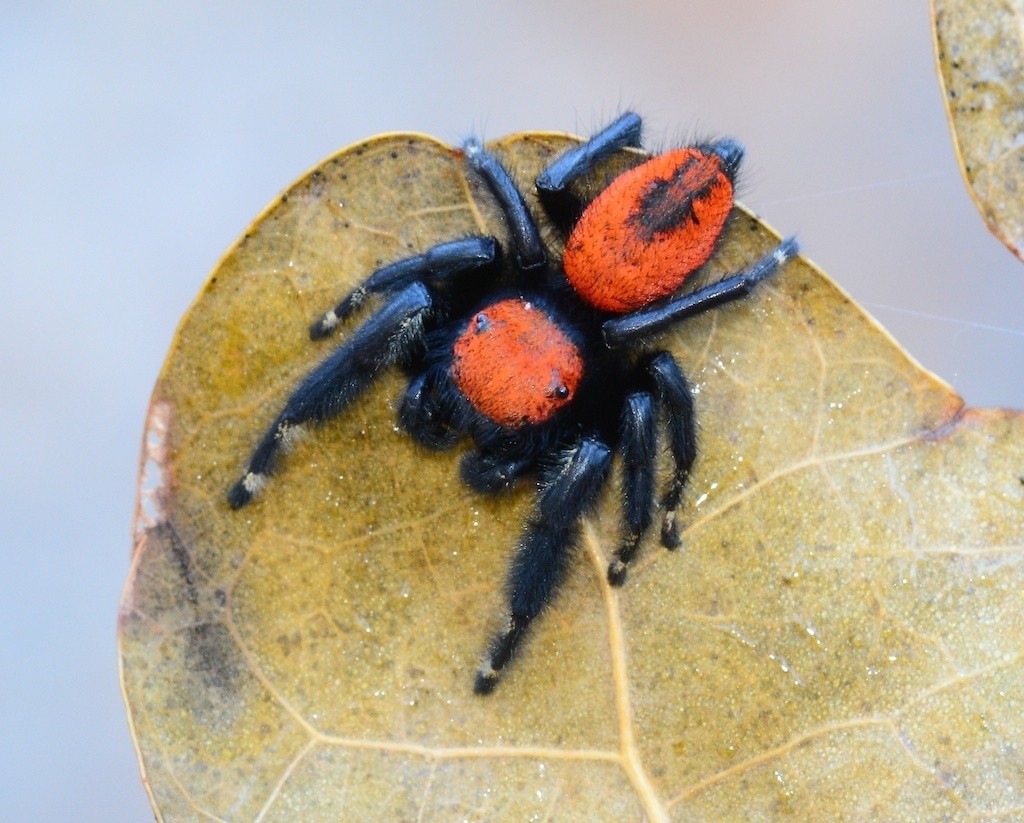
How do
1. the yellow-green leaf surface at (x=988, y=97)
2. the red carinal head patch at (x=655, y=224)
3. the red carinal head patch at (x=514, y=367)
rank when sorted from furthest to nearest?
1. the red carinal head patch at (x=514, y=367)
2. the red carinal head patch at (x=655, y=224)
3. the yellow-green leaf surface at (x=988, y=97)

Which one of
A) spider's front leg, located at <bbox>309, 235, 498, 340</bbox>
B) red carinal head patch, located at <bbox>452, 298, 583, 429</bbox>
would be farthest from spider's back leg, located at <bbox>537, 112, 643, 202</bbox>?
red carinal head patch, located at <bbox>452, 298, 583, 429</bbox>

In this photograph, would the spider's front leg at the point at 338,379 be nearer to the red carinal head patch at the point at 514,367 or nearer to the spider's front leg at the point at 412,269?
the spider's front leg at the point at 412,269

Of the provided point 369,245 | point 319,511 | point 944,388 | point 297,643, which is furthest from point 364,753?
point 944,388

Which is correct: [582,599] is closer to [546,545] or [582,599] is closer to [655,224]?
[546,545]

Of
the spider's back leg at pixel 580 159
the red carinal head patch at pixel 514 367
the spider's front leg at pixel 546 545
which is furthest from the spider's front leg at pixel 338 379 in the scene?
the spider's front leg at pixel 546 545

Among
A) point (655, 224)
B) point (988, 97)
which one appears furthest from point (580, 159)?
point (988, 97)

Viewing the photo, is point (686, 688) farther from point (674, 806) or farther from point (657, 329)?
point (657, 329)
